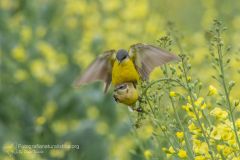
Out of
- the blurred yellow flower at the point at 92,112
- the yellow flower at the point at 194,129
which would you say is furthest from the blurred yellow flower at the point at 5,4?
the yellow flower at the point at 194,129

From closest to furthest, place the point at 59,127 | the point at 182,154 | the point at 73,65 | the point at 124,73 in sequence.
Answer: the point at 182,154, the point at 124,73, the point at 59,127, the point at 73,65

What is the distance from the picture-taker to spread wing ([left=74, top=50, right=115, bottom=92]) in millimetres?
3398

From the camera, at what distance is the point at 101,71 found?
3.40 meters

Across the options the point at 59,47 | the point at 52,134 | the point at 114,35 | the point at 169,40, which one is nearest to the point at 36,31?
the point at 59,47

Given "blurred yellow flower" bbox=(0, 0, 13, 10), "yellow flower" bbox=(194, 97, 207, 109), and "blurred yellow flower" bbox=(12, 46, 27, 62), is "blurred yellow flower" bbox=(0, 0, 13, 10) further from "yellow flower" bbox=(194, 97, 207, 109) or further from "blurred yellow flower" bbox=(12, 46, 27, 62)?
"yellow flower" bbox=(194, 97, 207, 109)

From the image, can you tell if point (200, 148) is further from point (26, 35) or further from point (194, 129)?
point (26, 35)

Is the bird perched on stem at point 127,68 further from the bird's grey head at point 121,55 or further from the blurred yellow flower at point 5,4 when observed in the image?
the blurred yellow flower at point 5,4

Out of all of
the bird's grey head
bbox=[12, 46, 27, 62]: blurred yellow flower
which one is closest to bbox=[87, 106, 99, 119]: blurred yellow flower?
bbox=[12, 46, 27, 62]: blurred yellow flower

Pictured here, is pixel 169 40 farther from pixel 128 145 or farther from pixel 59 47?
pixel 59 47

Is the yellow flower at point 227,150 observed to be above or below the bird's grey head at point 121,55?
below

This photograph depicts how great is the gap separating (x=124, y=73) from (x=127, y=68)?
0.11 feet

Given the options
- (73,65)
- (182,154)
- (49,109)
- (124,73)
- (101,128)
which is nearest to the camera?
(182,154)

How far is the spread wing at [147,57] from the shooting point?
3.03 metres

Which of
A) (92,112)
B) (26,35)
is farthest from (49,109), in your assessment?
(26,35)
